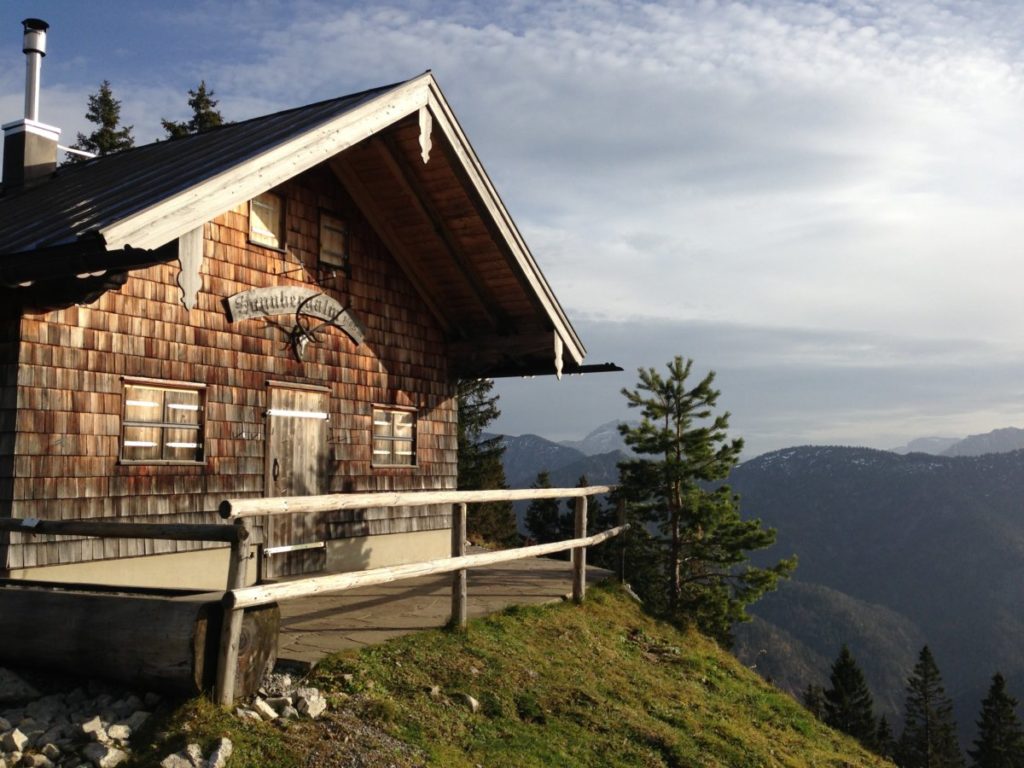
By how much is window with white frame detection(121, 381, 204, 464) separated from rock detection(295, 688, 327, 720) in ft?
15.3

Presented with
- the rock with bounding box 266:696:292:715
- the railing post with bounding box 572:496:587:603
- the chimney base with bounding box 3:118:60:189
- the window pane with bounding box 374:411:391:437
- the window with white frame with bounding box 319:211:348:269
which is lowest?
the rock with bounding box 266:696:292:715

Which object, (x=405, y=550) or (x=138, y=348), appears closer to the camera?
(x=138, y=348)

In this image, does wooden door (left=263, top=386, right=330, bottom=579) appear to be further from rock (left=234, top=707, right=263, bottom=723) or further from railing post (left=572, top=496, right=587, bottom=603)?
rock (left=234, top=707, right=263, bottom=723)

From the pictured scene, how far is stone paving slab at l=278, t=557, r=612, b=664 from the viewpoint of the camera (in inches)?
346

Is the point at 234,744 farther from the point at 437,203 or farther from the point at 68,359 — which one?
the point at 437,203

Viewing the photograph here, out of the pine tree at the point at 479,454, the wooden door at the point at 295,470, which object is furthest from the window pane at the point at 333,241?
the pine tree at the point at 479,454

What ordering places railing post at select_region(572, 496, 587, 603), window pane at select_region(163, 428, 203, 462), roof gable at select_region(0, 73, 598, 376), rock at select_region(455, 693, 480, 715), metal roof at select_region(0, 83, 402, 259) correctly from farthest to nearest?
railing post at select_region(572, 496, 587, 603)
window pane at select_region(163, 428, 203, 462)
metal roof at select_region(0, 83, 402, 259)
roof gable at select_region(0, 73, 598, 376)
rock at select_region(455, 693, 480, 715)

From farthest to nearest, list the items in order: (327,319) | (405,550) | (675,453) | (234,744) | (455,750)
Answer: (675,453), (405,550), (327,319), (455,750), (234,744)

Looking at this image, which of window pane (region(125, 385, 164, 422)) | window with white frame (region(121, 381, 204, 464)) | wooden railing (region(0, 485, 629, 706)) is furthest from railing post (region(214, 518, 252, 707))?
window pane (region(125, 385, 164, 422))

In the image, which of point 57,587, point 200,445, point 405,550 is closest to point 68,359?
point 200,445

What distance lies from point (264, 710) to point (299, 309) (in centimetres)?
726

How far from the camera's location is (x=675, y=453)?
2830 centimetres

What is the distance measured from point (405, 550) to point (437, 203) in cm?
582

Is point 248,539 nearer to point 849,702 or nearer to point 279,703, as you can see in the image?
point 279,703
